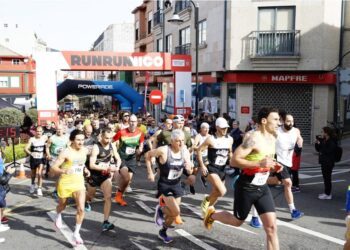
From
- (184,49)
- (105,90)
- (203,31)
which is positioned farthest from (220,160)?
(184,49)

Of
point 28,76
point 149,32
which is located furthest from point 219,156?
point 28,76

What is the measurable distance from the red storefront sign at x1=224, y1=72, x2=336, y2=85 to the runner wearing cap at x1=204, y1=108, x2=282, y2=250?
13875 mm

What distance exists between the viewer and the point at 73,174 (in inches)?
247

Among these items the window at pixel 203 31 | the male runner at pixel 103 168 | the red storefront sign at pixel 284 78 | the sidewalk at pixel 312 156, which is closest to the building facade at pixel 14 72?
the window at pixel 203 31

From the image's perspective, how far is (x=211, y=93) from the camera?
22.2 meters

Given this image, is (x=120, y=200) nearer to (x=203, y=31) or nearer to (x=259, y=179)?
(x=259, y=179)

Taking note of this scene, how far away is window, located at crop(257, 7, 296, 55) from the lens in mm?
18469

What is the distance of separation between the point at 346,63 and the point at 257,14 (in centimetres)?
461

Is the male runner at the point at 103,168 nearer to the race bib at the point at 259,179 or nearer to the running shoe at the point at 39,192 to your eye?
the running shoe at the point at 39,192

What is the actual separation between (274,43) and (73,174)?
14407 mm

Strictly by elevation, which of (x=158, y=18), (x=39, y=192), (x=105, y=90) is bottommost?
(x=39, y=192)

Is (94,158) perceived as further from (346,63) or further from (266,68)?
(346,63)

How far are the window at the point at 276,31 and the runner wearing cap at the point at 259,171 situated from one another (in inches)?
551

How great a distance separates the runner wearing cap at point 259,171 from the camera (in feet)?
16.4
